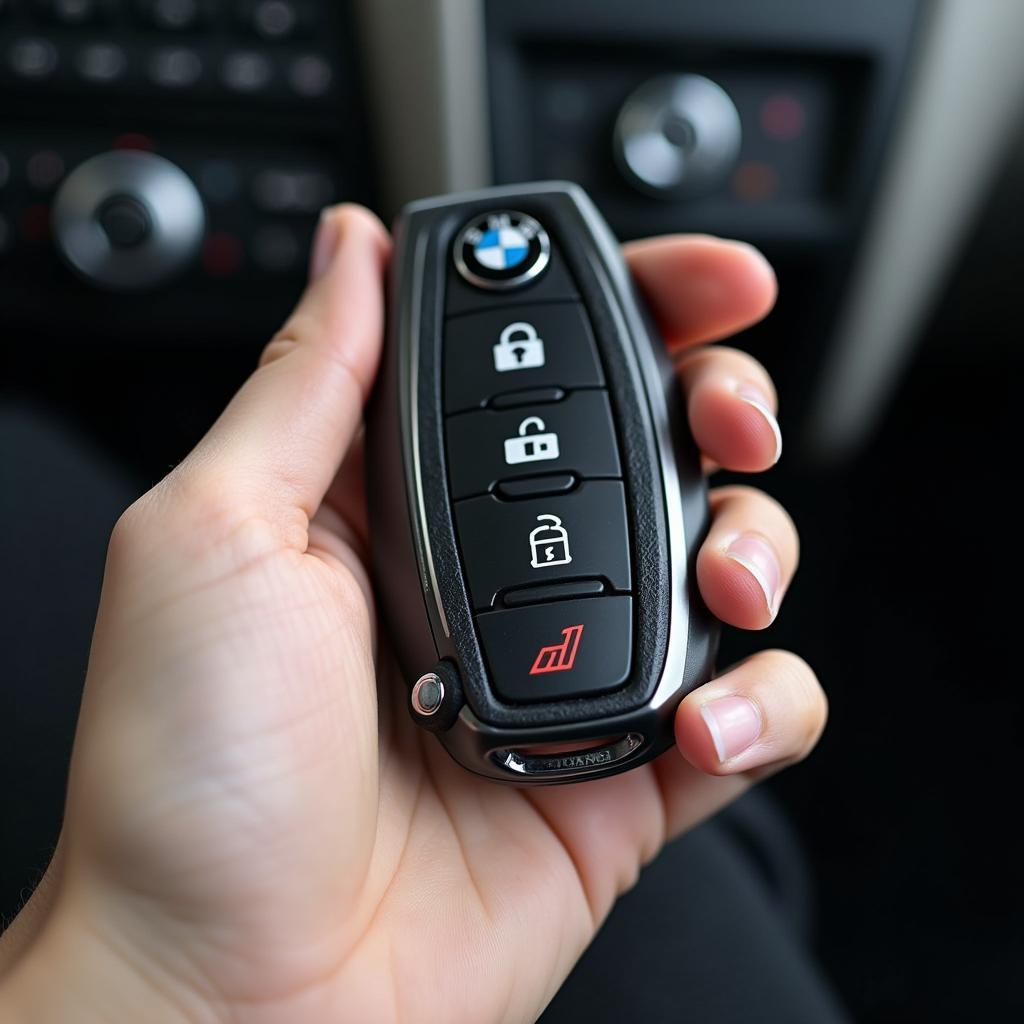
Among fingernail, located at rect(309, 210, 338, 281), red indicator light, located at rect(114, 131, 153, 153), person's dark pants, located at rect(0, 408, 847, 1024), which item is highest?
red indicator light, located at rect(114, 131, 153, 153)

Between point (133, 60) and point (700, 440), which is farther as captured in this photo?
point (133, 60)

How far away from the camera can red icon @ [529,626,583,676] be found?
55 centimetres

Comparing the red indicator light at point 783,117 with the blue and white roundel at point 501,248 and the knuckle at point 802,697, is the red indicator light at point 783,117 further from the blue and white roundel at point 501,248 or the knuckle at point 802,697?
the knuckle at point 802,697

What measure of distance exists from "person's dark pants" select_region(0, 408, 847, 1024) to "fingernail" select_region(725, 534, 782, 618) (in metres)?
0.23

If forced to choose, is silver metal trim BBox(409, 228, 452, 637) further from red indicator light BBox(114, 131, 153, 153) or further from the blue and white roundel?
red indicator light BBox(114, 131, 153, 153)

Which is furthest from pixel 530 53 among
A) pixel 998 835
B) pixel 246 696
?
pixel 998 835

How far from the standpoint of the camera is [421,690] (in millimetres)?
561

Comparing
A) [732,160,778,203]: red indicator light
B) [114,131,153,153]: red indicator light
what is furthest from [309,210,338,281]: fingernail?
[732,160,778,203]: red indicator light

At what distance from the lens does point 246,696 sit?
21.0 inches

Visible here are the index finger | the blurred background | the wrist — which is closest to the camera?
the wrist

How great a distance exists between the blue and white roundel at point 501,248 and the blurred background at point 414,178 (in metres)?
0.21

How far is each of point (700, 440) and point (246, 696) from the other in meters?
0.29

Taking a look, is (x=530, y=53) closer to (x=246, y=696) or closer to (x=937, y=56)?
(x=937, y=56)

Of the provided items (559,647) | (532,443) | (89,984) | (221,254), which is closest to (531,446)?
(532,443)
